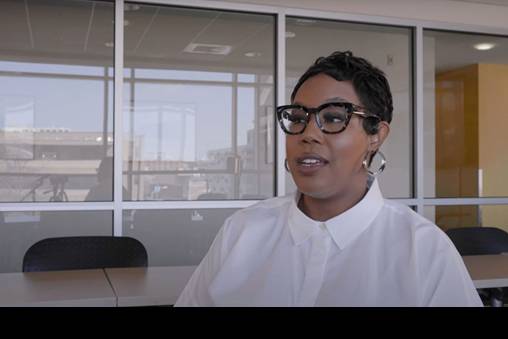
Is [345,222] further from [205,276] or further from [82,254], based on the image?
[82,254]

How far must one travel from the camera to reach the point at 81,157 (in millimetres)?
4180

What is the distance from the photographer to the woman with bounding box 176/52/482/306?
42.6 inches

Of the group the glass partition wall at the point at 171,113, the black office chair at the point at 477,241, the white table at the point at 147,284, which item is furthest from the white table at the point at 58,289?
the black office chair at the point at 477,241

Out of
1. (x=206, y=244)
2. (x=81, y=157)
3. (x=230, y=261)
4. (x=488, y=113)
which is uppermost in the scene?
(x=488, y=113)

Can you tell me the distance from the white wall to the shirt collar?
3.39 meters

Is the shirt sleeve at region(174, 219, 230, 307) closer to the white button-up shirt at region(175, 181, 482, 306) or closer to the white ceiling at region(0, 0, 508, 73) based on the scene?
the white button-up shirt at region(175, 181, 482, 306)

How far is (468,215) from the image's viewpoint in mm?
5172

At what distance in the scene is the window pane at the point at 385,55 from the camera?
15.2ft

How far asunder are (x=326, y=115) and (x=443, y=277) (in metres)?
0.42

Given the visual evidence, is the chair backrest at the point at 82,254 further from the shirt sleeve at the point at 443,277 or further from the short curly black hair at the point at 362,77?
the shirt sleeve at the point at 443,277
